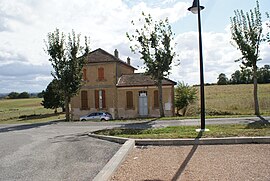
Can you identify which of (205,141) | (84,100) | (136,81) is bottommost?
(205,141)

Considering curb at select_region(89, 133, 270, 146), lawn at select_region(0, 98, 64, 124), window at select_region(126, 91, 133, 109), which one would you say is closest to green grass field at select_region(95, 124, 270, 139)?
curb at select_region(89, 133, 270, 146)

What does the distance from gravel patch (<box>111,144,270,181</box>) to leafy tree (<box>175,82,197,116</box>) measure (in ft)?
77.8

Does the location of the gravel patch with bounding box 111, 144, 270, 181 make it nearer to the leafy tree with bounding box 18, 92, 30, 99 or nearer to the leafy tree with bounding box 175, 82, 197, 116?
the leafy tree with bounding box 175, 82, 197, 116

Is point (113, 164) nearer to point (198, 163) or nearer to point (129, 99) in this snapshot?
point (198, 163)

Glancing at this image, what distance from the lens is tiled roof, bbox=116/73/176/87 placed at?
1224 inches

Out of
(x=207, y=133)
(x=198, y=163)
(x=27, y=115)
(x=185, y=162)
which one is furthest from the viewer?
(x=27, y=115)

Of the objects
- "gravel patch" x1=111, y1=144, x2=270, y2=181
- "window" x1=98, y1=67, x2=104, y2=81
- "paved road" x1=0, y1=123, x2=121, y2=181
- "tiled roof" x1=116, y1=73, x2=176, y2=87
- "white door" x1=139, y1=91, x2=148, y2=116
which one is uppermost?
"window" x1=98, y1=67, x2=104, y2=81

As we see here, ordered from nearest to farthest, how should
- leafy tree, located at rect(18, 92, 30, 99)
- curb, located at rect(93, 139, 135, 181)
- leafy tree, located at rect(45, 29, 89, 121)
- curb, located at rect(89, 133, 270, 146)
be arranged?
1. curb, located at rect(93, 139, 135, 181)
2. curb, located at rect(89, 133, 270, 146)
3. leafy tree, located at rect(45, 29, 89, 121)
4. leafy tree, located at rect(18, 92, 30, 99)

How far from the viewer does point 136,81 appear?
3262 centimetres

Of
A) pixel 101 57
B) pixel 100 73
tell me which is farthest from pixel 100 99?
pixel 101 57

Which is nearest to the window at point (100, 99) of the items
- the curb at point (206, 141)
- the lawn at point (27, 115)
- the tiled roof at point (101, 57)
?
the tiled roof at point (101, 57)

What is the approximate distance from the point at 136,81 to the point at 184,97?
5.40 m

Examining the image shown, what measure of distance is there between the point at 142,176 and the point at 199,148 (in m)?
3.01

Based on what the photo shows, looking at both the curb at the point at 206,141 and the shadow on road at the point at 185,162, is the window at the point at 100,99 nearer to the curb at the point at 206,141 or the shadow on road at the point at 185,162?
the curb at the point at 206,141
